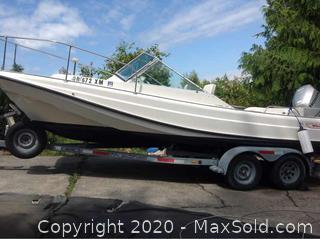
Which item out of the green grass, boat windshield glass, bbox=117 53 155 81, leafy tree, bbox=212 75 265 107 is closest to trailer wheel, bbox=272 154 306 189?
boat windshield glass, bbox=117 53 155 81

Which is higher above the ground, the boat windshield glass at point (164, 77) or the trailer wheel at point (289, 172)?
the boat windshield glass at point (164, 77)

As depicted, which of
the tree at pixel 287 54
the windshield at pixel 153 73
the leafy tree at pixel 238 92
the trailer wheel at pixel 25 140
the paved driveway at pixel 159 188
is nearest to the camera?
the paved driveway at pixel 159 188

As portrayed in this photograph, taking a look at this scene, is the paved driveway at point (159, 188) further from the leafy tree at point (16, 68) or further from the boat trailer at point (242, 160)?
the leafy tree at point (16, 68)

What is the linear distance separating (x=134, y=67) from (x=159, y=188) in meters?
2.30

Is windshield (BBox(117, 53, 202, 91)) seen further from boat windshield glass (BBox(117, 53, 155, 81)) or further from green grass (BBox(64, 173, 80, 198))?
green grass (BBox(64, 173, 80, 198))

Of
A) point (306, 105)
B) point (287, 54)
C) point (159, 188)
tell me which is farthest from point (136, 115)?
point (287, 54)

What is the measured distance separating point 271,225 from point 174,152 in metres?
3.22

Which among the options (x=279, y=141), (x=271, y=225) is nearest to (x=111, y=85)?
(x=279, y=141)

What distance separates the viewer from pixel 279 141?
→ 32.2ft

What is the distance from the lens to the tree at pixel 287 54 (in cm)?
1347

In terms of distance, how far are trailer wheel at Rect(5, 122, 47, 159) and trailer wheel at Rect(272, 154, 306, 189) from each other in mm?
4150

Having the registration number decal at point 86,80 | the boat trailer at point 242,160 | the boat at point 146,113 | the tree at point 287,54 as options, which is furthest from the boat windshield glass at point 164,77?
the tree at point 287,54

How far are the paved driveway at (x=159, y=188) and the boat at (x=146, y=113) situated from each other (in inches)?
27.4

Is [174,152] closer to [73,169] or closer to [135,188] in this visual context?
[135,188]
